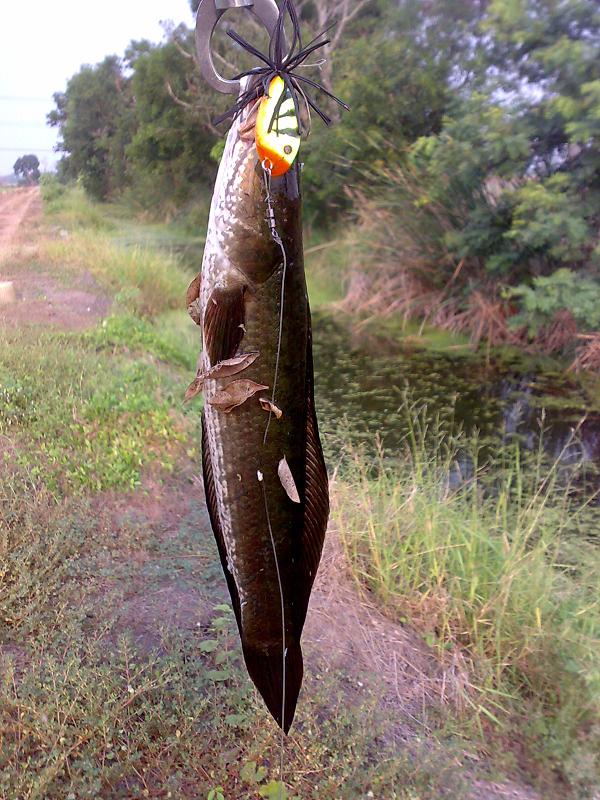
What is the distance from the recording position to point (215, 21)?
113 cm

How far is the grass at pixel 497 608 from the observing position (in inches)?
90.3

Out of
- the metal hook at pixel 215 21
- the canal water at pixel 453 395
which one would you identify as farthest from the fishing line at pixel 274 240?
the canal water at pixel 453 395

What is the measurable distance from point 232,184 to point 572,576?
3.15 metres

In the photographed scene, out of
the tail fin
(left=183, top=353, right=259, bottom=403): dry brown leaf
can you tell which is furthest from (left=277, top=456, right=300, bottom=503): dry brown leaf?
the tail fin

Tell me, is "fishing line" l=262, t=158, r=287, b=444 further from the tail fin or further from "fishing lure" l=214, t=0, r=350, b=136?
the tail fin

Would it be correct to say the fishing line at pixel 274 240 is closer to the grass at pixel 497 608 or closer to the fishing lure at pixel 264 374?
the fishing lure at pixel 264 374

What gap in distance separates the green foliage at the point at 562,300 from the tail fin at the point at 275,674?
6167 millimetres

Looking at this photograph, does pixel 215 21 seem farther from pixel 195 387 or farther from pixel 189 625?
pixel 189 625

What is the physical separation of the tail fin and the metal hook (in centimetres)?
118

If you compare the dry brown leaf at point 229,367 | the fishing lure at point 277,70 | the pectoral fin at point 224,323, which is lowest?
the dry brown leaf at point 229,367

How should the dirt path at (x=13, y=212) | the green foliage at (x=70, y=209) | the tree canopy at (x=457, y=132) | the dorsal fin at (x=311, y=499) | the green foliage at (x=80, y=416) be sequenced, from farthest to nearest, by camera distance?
the green foliage at (x=70, y=209)
the dirt path at (x=13, y=212)
the tree canopy at (x=457, y=132)
the green foliage at (x=80, y=416)
the dorsal fin at (x=311, y=499)

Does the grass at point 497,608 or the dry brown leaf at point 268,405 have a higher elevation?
the dry brown leaf at point 268,405

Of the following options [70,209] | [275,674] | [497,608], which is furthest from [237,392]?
[70,209]

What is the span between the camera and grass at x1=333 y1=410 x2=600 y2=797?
2.29 meters
